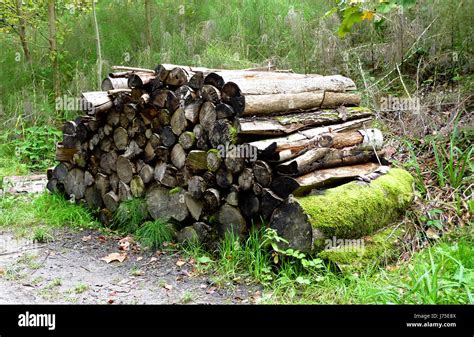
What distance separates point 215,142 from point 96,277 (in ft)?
4.92

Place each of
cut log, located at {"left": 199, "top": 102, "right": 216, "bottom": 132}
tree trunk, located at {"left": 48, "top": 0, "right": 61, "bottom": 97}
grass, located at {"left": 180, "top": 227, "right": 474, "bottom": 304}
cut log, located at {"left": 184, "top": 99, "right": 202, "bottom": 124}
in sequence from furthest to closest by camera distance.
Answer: tree trunk, located at {"left": 48, "top": 0, "right": 61, "bottom": 97}
cut log, located at {"left": 184, "top": 99, "right": 202, "bottom": 124}
cut log, located at {"left": 199, "top": 102, "right": 216, "bottom": 132}
grass, located at {"left": 180, "top": 227, "right": 474, "bottom": 304}

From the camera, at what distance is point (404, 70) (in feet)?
24.5

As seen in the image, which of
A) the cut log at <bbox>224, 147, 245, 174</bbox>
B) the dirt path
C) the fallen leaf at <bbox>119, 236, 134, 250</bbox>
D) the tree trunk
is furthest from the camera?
the tree trunk

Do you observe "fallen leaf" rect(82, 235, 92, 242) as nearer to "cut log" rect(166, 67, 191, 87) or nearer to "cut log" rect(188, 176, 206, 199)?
"cut log" rect(188, 176, 206, 199)

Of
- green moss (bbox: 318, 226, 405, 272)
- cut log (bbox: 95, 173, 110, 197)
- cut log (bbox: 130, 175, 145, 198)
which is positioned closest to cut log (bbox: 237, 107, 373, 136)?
green moss (bbox: 318, 226, 405, 272)

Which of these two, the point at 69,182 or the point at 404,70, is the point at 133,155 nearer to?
the point at 69,182

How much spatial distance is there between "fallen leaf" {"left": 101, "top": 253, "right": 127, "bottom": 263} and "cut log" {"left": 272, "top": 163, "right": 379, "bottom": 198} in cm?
157

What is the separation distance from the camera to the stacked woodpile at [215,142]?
4070mm

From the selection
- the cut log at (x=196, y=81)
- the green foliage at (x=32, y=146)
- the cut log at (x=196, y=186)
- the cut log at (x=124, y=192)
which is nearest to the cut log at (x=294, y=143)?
the cut log at (x=196, y=186)

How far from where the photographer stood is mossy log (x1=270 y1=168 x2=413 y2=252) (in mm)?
3764

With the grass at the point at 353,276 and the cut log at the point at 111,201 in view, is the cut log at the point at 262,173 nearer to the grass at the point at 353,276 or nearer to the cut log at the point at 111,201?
the grass at the point at 353,276

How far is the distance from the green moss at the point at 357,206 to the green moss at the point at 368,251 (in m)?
0.08

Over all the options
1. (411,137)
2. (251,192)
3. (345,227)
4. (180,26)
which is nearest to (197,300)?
(251,192)

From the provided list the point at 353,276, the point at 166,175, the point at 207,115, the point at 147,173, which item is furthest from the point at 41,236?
the point at 353,276
